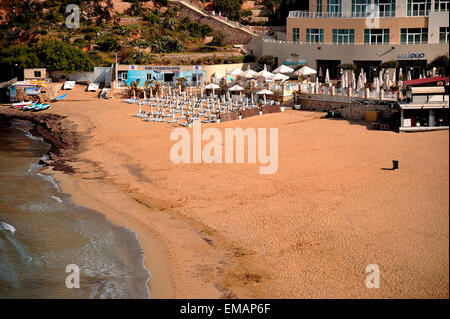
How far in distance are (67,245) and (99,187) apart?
6454 millimetres

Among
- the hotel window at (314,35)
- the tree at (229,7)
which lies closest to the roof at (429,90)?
the hotel window at (314,35)

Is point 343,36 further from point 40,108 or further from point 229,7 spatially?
point 40,108

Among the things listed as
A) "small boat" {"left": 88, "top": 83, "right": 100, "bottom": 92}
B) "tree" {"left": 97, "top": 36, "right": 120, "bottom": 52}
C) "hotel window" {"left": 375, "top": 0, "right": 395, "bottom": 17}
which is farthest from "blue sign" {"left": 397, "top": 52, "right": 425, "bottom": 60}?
"tree" {"left": 97, "top": 36, "right": 120, "bottom": 52}

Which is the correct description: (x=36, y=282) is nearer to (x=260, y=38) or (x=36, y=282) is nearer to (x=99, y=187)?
(x=99, y=187)

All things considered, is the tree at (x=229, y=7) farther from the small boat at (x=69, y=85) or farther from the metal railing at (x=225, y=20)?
the small boat at (x=69, y=85)

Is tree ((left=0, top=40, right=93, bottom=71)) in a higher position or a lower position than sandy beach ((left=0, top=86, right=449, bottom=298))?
higher

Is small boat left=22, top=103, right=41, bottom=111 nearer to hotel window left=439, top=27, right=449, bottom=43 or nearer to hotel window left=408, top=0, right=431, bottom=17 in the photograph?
hotel window left=408, top=0, right=431, bottom=17

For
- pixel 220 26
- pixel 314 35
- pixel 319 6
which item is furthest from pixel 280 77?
pixel 220 26

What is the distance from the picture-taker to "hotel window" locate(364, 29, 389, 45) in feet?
174

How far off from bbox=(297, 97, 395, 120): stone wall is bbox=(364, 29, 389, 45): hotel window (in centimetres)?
1139

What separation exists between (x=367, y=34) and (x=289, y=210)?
31276 millimetres

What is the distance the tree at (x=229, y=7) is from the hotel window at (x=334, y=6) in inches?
538

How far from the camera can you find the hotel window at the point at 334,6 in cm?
5525

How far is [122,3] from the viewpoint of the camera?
225 feet
